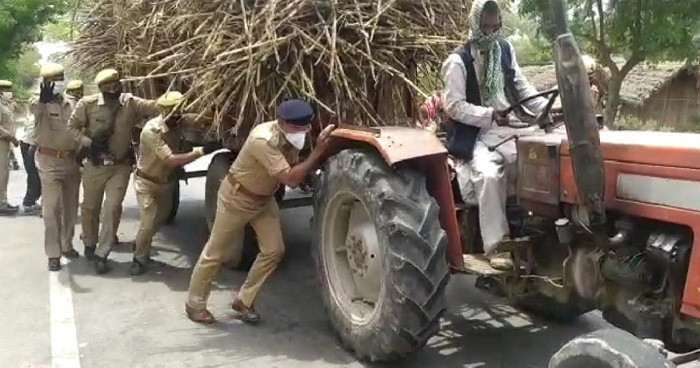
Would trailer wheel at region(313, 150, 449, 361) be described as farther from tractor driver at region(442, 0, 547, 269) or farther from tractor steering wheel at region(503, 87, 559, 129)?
tractor steering wheel at region(503, 87, 559, 129)

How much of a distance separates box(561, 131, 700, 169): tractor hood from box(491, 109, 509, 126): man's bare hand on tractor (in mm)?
643

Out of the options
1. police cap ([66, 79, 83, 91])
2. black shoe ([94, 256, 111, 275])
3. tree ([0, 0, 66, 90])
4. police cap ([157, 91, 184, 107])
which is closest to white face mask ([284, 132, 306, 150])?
police cap ([157, 91, 184, 107])

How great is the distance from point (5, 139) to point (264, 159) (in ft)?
22.4

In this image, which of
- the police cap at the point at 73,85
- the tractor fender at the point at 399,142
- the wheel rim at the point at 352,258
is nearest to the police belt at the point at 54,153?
the police cap at the point at 73,85

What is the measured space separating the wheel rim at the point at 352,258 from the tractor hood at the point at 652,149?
1.42 metres

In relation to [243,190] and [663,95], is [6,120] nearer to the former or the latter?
[243,190]

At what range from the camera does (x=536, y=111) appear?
5551 millimetres

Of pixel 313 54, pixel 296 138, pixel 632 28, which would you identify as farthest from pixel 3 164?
pixel 632 28

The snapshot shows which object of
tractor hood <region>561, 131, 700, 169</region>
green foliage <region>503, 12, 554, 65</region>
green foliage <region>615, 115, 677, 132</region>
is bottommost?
green foliage <region>615, 115, 677, 132</region>

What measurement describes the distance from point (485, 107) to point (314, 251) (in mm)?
1569

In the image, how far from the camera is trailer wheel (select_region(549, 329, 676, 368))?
3445 millimetres

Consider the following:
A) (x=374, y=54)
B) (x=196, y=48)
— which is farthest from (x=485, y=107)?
(x=196, y=48)

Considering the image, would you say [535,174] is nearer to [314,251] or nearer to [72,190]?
[314,251]

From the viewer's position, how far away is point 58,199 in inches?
318
